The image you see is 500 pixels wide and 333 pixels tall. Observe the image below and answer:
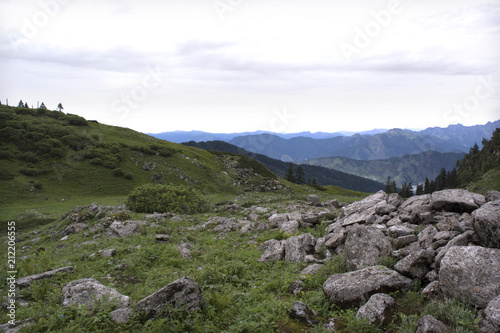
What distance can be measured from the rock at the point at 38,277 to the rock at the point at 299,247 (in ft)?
32.0

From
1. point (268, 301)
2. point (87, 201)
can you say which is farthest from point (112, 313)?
point (87, 201)

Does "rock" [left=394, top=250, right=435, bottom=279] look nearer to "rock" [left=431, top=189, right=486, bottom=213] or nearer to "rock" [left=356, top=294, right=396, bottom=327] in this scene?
"rock" [left=356, top=294, right=396, bottom=327]

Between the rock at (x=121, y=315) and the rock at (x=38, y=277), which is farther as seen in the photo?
the rock at (x=38, y=277)

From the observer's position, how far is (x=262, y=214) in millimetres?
25969

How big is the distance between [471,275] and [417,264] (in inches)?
67.4

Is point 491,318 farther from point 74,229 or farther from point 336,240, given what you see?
point 74,229

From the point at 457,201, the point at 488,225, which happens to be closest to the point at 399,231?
the point at 457,201

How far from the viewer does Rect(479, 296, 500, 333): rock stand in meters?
5.87

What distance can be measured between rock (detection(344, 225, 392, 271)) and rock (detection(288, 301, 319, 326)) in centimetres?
315

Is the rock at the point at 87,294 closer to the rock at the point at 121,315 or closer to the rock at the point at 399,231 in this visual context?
the rock at the point at 121,315

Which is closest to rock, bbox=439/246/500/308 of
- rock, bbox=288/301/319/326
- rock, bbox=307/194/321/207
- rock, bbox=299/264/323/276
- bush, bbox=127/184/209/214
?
rock, bbox=288/301/319/326

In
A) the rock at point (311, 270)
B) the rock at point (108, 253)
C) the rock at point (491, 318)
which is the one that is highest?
the rock at point (491, 318)

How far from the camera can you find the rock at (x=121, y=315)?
23.6 feet

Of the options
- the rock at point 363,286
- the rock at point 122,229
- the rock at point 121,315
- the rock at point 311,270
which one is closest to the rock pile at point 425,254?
the rock at point 363,286
